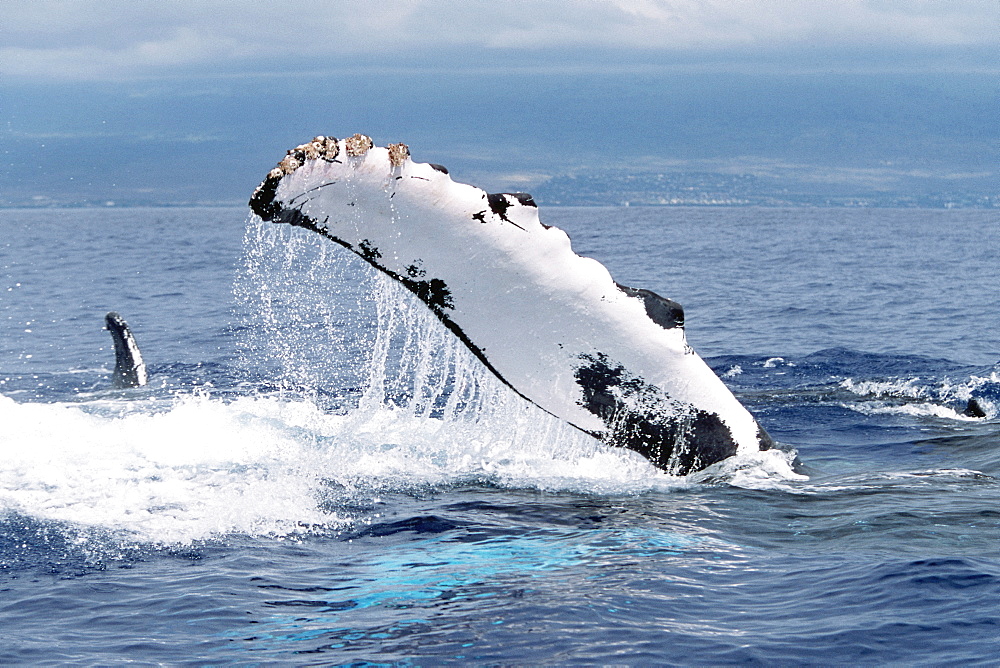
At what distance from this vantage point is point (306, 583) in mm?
5492

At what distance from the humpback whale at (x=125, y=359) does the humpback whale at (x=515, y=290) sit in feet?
26.0

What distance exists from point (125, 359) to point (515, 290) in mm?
8283

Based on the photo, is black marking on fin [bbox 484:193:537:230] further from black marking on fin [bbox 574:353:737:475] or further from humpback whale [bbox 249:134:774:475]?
black marking on fin [bbox 574:353:737:475]

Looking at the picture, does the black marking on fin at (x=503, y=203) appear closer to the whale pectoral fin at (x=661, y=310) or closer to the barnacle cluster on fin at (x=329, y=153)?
the barnacle cluster on fin at (x=329, y=153)

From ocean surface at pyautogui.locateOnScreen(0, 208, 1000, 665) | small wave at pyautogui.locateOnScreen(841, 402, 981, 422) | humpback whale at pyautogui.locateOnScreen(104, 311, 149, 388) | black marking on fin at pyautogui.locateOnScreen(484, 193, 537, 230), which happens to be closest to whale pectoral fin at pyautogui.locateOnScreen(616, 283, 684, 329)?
black marking on fin at pyautogui.locateOnScreen(484, 193, 537, 230)

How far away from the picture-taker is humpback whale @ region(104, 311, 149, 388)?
41.9 ft

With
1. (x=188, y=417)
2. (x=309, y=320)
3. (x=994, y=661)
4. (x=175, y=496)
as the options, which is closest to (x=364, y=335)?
(x=309, y=320)

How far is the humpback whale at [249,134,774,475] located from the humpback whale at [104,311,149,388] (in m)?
7.91

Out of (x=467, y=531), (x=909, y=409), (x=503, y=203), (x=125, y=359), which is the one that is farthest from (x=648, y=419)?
(x=125, y=359)

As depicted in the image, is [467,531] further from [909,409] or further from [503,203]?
[909,409]

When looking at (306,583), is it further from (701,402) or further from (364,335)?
(364,335)

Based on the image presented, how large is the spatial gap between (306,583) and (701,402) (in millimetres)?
2194

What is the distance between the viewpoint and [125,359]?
42.0 feet

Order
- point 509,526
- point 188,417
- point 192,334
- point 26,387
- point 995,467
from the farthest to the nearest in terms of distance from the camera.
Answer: point 192,334
point 26,387
point 188,417
point 995,467
point 509,526
